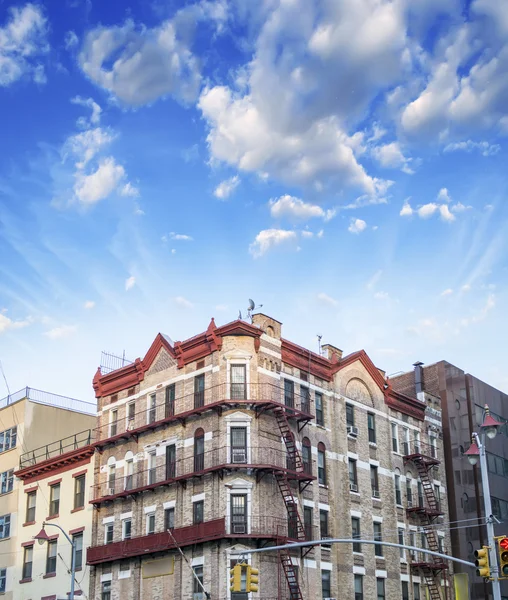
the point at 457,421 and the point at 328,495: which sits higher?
the point at 457,421

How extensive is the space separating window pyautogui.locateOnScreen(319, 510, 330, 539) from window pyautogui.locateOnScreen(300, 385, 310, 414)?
6.01 m

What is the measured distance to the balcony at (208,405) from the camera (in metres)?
49.0

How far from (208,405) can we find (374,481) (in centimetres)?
1443

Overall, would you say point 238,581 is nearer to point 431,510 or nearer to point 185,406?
point 185,406

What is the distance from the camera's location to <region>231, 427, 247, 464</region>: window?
48.3m

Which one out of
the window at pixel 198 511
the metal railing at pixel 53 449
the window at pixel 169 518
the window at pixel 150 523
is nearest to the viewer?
the window at pixel 198 511

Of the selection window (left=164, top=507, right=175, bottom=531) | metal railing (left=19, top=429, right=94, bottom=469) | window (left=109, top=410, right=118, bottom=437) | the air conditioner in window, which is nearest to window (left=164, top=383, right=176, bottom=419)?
window (left=109, top=410, right=118, bottom=437)

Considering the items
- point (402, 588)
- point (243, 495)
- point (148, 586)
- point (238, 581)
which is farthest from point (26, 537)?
point (238, 581)

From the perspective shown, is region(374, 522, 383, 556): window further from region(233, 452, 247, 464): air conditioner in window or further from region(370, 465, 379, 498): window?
region(233, 452, 247, 464): air conditioner in window

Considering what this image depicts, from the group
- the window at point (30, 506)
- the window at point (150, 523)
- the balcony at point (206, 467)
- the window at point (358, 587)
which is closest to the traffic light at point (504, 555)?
the balcony at point (206, 467)

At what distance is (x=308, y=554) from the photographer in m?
49.5

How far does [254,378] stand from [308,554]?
405 inches

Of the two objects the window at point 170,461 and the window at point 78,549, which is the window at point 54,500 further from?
the window at point 170,461

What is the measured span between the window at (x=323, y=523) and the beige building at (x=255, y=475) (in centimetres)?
11
